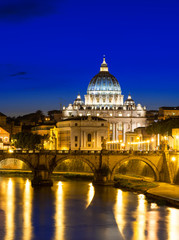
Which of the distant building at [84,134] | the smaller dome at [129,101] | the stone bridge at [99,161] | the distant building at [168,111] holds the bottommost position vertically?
the stone bridge at [99,161]

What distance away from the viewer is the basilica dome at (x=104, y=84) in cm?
16462

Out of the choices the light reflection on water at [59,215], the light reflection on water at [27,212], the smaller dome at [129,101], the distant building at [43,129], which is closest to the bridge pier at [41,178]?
the light reflection on water at [27,212]

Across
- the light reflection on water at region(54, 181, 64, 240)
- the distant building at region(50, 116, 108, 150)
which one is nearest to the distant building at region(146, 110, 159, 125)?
the distant building at region(50, 116, 108, 150)

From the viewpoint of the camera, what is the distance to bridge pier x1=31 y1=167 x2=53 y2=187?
202 feet

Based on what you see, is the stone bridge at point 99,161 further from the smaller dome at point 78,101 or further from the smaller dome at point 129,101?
the smaller dome at point 78,101

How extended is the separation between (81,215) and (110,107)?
116697 millimetres

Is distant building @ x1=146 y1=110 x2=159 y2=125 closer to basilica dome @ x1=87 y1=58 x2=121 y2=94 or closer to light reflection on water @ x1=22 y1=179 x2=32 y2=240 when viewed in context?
basilica dome @ x1=87 y1=58 x2=121 y2=94

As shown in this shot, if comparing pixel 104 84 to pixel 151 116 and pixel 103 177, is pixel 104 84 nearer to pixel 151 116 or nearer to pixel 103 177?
pixel 151 116

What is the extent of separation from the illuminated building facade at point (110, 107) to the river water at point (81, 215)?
90580mm

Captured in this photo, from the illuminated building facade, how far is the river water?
90.6m

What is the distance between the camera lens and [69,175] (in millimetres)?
72938

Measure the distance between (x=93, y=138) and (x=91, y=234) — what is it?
282 feet

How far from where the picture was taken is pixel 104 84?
541 feet

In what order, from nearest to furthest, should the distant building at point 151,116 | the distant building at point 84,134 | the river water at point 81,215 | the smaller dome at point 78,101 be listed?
the river water at point 81,215 < the distant building at point 84,134 < the distant building at point 151,116 < the smaller dome at point 78,101
